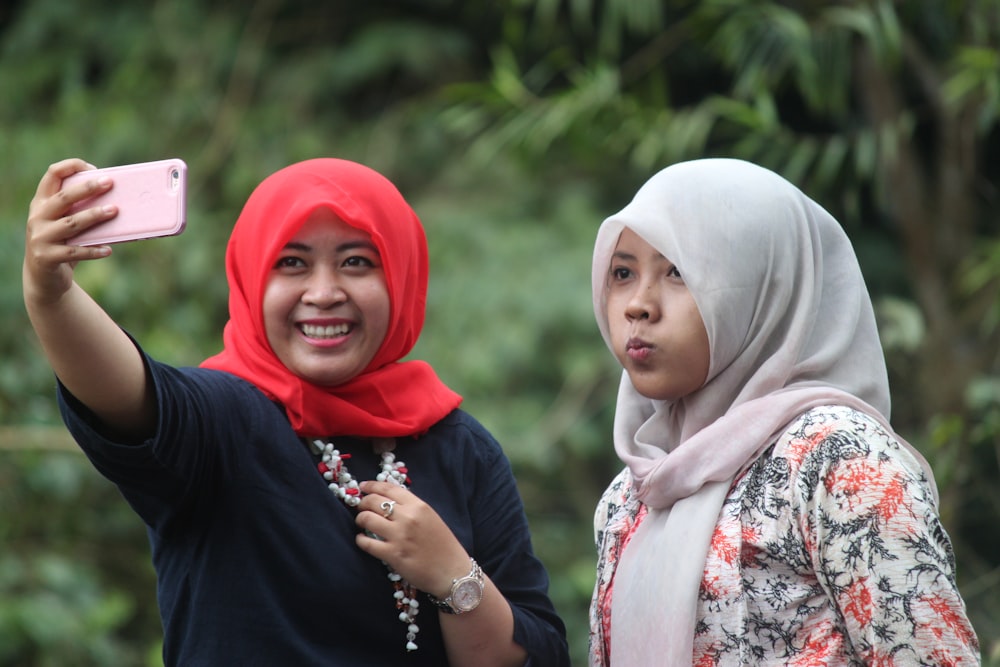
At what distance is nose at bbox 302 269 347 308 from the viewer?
71.8 inches

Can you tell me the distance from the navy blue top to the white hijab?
27cm

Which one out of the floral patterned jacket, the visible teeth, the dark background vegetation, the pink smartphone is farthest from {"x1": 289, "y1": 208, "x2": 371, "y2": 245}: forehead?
the dark background vegetation

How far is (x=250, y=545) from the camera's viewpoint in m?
1.74

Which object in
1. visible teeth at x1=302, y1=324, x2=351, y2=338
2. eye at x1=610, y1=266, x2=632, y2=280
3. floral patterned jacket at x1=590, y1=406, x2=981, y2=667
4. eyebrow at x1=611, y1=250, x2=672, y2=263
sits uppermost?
eyebrow at x1=611, y1=250, x2=672, y2=263

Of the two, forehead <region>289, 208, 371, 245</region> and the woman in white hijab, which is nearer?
the woman in white hijab

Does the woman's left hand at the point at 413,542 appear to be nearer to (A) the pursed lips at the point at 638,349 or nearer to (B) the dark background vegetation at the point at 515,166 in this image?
(A) the pursed lips at the point at 638,349

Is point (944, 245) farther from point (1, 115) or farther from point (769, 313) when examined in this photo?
point (1, 115)

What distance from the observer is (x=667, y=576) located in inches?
69.3

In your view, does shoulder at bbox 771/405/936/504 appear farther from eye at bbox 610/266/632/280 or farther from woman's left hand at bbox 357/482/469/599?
woman's left hand at bbox 357/482/469/599

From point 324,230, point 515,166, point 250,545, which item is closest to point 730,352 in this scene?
point 324,230

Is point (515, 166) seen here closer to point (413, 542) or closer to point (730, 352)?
point (730, 352)

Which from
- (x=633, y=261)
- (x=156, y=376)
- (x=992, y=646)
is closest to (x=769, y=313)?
(x=633, y=261)

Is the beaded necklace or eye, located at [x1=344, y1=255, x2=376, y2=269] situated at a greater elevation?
eye, located at [x1=344, y1=255, x2=376, y2=269]

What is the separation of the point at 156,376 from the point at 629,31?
178 inches
